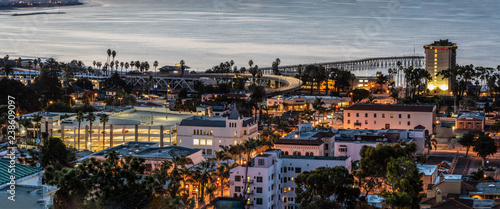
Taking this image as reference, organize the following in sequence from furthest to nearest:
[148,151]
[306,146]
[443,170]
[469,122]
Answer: [469,122] → [306,146] → [443,170] → [148,151]

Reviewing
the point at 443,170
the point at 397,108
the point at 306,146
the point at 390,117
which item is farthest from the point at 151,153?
the point at 397,108

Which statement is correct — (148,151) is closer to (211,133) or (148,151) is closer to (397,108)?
(211,133)

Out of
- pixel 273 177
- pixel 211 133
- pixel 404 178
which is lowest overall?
pixel 273 177

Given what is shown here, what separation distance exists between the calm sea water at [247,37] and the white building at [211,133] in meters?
64.9

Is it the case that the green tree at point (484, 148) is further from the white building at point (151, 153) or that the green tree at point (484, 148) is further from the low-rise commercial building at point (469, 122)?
the white building at point (151, 153)

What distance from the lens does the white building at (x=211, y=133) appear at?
50188 mm

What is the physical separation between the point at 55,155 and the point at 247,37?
120m

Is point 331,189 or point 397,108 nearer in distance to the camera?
point 331,189

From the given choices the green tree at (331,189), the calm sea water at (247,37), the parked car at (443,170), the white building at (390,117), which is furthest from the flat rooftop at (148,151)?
the calm sea water at (247,37)

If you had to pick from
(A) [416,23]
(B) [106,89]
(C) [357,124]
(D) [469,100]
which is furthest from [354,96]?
(A) [416,23]

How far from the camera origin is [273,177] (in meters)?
38.5

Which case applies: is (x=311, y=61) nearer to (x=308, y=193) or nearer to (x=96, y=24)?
(x=96, y=24)

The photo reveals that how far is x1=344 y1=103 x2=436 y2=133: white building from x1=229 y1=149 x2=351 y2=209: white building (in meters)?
19.8

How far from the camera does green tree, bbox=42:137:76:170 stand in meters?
38.7
